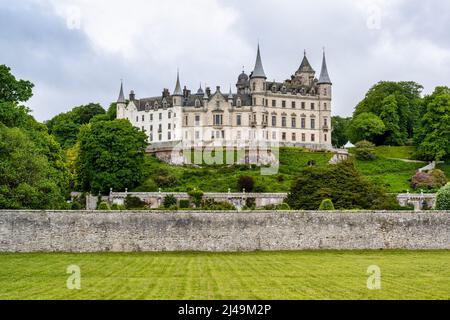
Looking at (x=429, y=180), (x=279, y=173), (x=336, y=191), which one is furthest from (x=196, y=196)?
(x=429, y=180)

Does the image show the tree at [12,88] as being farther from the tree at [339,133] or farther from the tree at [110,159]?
the tree at [339,133]

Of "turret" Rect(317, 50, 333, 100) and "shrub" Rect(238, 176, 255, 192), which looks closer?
"shrub" Rect(238, 176, 255, 192)

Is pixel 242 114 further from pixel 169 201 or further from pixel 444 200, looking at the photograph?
pixel 444 200

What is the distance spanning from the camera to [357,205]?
5684cm

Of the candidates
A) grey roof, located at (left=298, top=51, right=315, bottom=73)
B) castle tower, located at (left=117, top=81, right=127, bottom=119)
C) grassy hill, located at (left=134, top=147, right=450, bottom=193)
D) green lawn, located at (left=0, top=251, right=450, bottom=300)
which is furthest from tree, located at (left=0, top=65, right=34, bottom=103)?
grey roof, located at (left=298, top=51, right=315, bottom=73)

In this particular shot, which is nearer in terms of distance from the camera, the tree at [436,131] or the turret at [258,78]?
the tree at [436,131]

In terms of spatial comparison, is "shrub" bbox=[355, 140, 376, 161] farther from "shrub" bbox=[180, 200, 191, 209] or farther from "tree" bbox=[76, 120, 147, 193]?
"shrub" bbox=[180, 200, 191, 209]

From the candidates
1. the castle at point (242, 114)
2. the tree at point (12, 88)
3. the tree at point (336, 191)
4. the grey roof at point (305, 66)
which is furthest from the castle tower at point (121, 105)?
the tree at point (12, 88)

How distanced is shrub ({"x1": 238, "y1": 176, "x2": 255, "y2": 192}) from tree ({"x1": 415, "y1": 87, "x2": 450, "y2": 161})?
24.3m

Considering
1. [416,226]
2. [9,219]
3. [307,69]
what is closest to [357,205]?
[416,226]

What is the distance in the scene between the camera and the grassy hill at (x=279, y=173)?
8094 centimetres

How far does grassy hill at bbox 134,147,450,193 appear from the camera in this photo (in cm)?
8094

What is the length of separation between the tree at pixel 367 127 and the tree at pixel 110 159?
35.2 m
